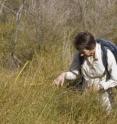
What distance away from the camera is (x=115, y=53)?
6.02m

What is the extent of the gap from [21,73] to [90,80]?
35.7 inches

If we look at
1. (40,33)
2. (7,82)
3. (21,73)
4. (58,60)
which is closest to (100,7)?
(40,33)

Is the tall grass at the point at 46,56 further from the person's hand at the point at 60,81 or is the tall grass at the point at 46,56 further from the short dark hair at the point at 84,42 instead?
the short dark hair at the point at 84,42

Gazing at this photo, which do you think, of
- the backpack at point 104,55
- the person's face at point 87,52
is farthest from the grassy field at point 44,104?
the person's face at point 87,52

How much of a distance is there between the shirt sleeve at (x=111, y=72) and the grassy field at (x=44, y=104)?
180 millimetres

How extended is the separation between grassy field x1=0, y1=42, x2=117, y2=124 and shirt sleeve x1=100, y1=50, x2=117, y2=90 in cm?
18

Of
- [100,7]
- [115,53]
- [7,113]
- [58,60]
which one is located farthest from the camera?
[100,7]

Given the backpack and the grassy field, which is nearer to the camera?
the grassy field

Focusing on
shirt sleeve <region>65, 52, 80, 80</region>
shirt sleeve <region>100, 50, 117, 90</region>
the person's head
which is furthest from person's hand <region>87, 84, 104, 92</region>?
the person's head

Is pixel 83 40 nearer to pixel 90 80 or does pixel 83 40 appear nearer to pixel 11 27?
pixel 90 80

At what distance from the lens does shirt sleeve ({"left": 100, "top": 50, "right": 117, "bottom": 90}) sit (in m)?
5.96

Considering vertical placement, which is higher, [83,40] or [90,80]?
[83,40]

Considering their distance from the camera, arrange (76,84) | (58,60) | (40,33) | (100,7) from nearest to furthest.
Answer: (76,84)
(58,60)
(40,33)
(100,7)

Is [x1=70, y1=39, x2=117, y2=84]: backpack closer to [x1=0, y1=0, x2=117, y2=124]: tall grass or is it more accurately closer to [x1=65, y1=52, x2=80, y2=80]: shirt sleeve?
[x1=65, y1=52, x2=80, y2=80]: shirt sleeve
